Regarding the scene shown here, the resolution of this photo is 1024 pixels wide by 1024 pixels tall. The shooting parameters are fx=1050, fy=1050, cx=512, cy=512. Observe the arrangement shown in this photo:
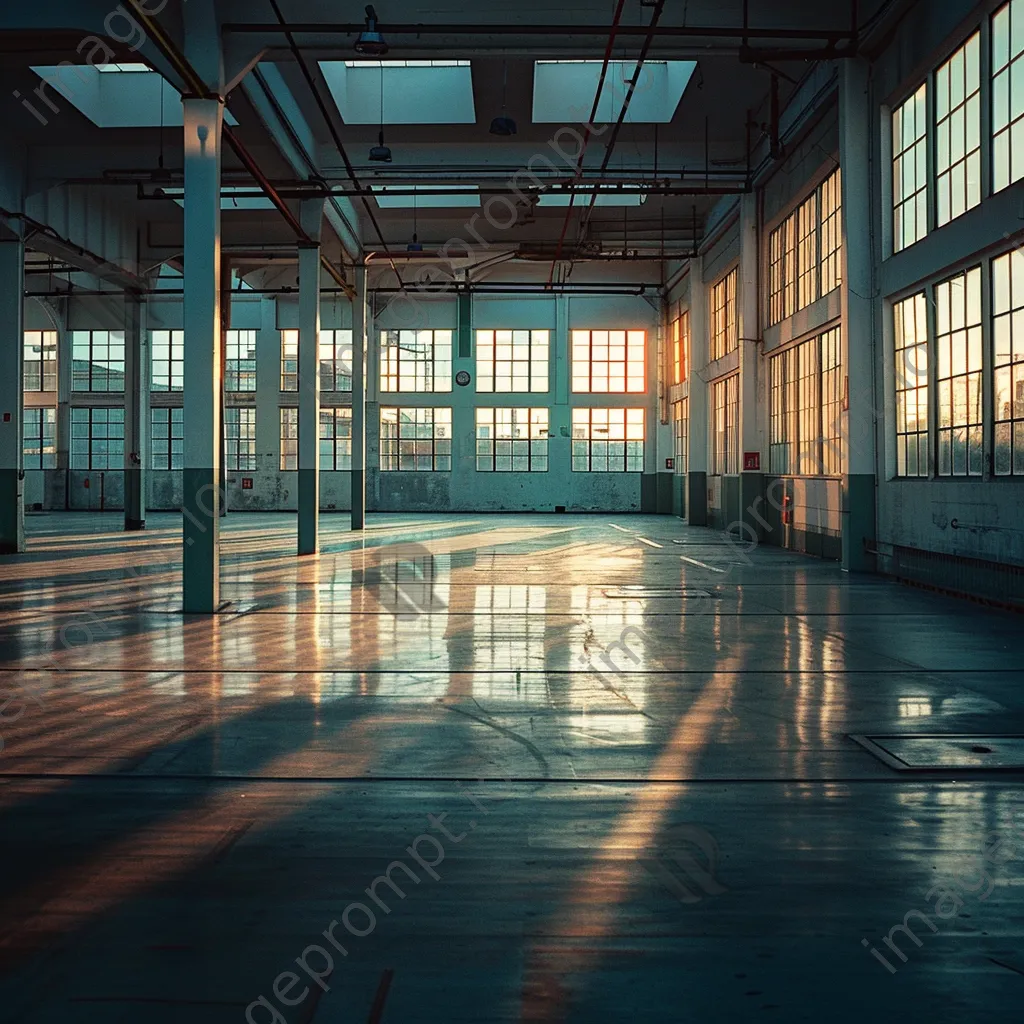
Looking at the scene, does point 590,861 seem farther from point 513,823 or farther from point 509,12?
point 509,12

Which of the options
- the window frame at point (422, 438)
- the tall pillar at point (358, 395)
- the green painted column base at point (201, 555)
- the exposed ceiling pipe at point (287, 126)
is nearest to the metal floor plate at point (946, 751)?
the green painted column base at point (201, 555)

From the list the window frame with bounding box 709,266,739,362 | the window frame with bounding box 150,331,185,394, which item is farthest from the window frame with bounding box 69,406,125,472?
the window frame with bounding box 709,266,739,362

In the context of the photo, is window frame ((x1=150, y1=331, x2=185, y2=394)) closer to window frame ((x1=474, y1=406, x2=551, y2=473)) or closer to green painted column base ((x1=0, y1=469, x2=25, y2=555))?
window frame ((x1=474, y1=406, x2=551, y2=473))

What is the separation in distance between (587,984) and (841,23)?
1519 centimetres

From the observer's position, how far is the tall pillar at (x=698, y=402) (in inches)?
1204

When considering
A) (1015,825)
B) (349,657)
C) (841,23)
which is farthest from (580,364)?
(1015,825)

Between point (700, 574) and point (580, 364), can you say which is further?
point (580, 364)

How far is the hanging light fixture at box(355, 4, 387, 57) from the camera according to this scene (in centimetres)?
1209

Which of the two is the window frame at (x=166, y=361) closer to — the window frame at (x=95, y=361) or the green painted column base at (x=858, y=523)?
the window frame at (x=95, y=361)

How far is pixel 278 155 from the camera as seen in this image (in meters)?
19.4

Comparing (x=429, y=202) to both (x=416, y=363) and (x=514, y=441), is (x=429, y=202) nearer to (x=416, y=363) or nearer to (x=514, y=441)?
(x=416, y=363)

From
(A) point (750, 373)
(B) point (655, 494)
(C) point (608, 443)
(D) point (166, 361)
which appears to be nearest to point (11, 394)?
(A) point (750, 373)

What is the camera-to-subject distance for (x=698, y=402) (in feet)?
102

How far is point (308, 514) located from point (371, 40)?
395 inches
